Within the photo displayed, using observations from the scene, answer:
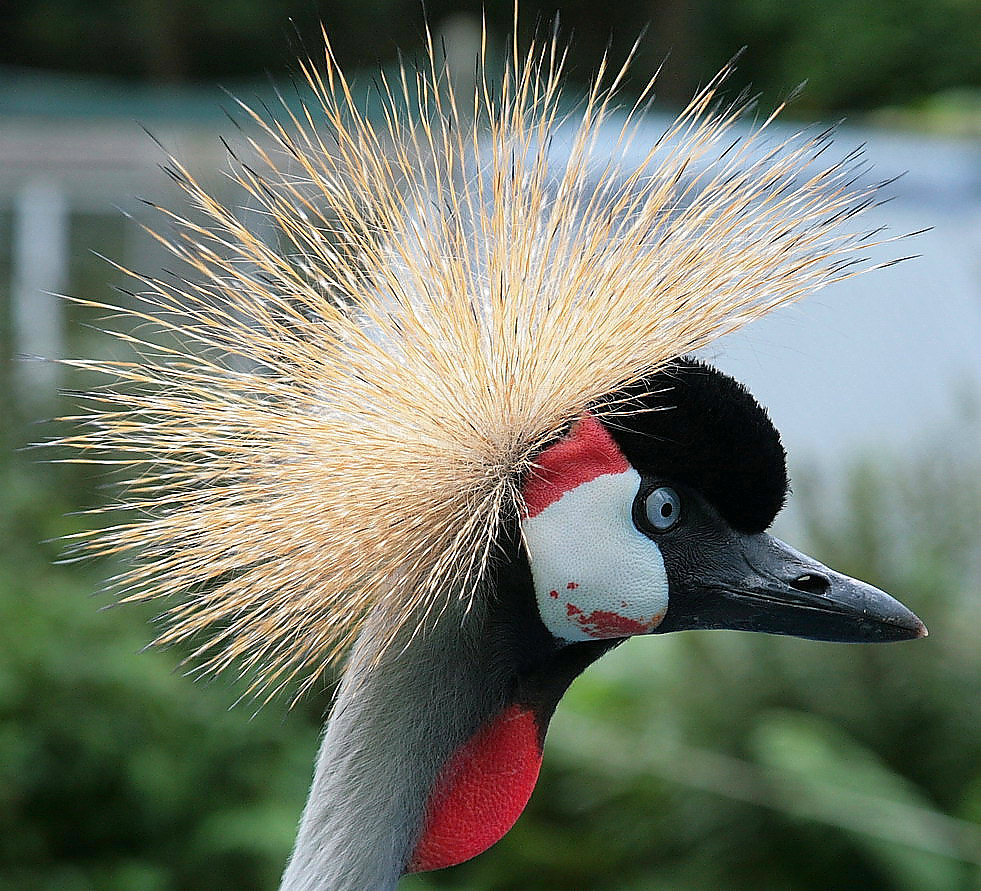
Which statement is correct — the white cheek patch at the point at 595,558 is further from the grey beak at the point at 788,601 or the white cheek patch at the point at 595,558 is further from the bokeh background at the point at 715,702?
the bokeh background at the point at 715,702

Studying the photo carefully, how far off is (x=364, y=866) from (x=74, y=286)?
5.65 metres

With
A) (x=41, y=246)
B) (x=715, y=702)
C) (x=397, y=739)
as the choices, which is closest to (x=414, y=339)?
(x=397, y=739)

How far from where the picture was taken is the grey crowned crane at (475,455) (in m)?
1.10

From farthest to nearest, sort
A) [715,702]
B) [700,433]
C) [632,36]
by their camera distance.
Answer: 1. [632,36]
2. [715,702]
3. [700,433]

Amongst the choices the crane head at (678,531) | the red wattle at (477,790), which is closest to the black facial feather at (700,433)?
the crane head at (678,531)

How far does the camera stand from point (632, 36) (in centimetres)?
948

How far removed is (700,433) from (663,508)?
0.08m

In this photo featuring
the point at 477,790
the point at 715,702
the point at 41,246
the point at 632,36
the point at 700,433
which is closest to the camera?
the point at 700,433

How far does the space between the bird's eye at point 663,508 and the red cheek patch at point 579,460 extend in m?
0.04

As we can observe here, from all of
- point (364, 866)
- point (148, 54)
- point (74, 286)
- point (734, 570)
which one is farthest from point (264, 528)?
point (148, 54)

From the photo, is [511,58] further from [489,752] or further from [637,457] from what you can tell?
[489,752]

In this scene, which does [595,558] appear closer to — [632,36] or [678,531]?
[678,531]

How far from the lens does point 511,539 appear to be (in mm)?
1124

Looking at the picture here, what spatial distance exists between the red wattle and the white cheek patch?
140 millimetres
